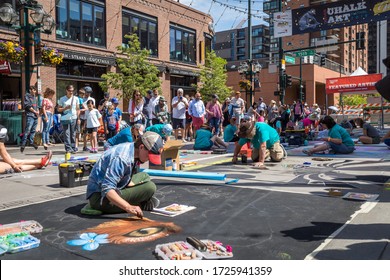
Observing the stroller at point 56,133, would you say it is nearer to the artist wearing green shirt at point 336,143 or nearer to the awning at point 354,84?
the artist wearing green shirt at point 336,143

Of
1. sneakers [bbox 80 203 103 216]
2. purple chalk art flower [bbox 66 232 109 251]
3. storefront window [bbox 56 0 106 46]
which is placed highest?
storefront window [bbox 56 0 106 46]

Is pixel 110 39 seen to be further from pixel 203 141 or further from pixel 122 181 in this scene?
pixel 122 181

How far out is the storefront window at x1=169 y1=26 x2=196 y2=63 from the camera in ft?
89.8

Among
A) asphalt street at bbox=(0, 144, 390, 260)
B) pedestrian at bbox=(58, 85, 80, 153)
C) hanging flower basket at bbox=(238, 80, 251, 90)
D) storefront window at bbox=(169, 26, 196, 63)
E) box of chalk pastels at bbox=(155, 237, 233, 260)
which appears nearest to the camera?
box of chalk pastels at bbox=(155, 237, 233, 260)

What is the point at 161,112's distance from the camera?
484 inches

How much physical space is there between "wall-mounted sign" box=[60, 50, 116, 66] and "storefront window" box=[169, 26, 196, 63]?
22.3ft

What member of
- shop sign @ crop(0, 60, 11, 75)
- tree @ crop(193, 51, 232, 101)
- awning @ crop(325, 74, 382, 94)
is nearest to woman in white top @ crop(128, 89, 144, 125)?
shop sign @ crop(0, 60, 11, 75)

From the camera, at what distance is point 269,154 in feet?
28.9

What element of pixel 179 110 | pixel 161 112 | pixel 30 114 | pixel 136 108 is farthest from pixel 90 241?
pixel 179 110

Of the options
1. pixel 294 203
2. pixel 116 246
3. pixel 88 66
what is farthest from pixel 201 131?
pixel 88 66

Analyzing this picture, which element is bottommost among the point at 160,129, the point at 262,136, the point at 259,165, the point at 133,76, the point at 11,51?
the point at 259,165

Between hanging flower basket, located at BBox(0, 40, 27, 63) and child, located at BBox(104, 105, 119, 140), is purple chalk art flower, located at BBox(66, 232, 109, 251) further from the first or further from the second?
hanging flower basket, located at BBox(0, 40, 27, 63)

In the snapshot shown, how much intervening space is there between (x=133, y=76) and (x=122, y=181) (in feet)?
54.8
